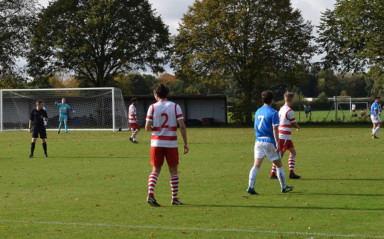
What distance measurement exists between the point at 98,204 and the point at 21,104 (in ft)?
118

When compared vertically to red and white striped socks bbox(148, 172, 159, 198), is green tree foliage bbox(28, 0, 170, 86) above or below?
above

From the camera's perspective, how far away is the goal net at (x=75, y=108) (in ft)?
133

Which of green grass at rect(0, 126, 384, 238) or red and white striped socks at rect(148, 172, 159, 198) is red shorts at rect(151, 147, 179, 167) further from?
green grass at rect(0, 126, 384, 238)

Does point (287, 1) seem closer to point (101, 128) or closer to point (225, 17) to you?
point (225, 17)

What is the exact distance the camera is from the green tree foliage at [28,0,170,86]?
51.6 metres

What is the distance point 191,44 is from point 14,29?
713 inches

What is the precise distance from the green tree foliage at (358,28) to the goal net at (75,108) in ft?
61.2

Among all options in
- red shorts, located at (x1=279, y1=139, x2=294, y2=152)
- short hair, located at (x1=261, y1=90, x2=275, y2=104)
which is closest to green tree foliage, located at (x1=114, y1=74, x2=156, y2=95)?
red shorts, located at (x1=279, y1=139, x2=294, y2=152)

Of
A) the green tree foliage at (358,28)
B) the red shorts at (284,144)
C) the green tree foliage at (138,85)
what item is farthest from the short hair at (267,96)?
the green tree foliage at (138,85)

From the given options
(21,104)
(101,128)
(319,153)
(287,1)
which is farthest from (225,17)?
(319,153)

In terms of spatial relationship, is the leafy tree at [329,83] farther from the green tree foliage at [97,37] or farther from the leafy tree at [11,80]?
the leafy tree at [11,80]

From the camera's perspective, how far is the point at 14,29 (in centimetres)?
5547

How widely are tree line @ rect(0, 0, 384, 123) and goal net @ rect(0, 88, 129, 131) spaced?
6719mm

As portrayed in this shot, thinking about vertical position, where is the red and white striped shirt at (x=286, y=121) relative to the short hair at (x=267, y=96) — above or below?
below
